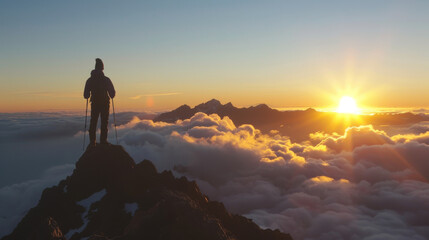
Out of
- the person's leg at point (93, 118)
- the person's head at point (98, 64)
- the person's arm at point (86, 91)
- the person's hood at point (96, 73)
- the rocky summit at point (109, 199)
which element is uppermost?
the person's head at point (98, 64)

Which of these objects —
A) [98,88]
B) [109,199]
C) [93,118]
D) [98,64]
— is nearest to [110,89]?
[98,88]

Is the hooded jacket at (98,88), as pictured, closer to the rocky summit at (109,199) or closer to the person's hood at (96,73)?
the person's hood at (96,73)

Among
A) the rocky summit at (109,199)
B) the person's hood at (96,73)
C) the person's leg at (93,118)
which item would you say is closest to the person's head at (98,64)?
the person's hood at (96,73)

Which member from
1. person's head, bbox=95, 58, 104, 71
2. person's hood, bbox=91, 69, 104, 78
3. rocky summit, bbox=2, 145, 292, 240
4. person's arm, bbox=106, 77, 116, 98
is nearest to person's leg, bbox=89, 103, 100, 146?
person's arm, bbox=106, 77, 116, 98

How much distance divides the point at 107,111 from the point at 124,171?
6305mm

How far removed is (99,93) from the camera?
97.7 ft

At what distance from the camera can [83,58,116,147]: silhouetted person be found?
96.7ft

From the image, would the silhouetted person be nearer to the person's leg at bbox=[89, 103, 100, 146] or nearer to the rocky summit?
the person's leg at bbox=[89, 103, 100, 146]

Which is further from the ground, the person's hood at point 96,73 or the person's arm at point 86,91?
the person's hood at point 96,73

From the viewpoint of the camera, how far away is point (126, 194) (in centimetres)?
3112

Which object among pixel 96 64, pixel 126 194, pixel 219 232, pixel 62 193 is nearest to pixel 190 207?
pixel 219 232

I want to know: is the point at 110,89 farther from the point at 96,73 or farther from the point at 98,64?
the point at 98,64

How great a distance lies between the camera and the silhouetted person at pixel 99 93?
96.7 feet

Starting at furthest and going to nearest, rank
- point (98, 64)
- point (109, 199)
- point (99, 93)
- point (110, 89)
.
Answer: point (109, 199)
point (110, 89)
point (99, 93)
point (98, 64)
